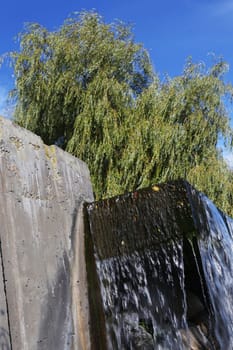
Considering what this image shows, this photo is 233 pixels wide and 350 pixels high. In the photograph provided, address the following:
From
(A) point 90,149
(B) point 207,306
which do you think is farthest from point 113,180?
(B) point 207,306

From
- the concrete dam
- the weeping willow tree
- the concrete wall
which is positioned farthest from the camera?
the weeping willow tree

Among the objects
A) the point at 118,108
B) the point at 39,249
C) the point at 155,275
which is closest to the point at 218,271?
the point at 155,275

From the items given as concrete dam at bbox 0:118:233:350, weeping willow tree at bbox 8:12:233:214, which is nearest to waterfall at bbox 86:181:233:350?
concrete dam at bbox 0:118:233:350

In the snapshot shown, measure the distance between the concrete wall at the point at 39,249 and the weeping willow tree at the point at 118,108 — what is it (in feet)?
17.7

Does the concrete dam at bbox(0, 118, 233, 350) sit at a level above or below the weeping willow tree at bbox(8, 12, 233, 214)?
below

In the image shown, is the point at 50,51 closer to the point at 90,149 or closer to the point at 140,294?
the point at 90,149

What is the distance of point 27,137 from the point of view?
79.7 inches

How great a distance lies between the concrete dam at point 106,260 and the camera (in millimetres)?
1814

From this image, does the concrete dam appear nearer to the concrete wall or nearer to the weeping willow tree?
the concrete wall

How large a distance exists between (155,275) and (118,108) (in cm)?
676

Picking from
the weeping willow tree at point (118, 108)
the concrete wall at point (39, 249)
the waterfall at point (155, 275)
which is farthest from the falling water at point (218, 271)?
the weeping willow tree at point (118, 108)

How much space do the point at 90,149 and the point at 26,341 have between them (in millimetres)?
6515

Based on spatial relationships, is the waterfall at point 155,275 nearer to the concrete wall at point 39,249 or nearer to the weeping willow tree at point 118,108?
the concrete wall at point 39,249

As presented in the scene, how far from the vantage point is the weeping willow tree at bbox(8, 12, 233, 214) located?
8016 mm
